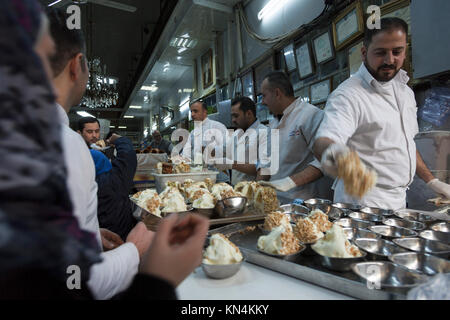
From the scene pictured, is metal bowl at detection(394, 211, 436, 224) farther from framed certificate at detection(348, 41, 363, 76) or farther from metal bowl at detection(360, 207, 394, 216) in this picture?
framed certificate at detection(348, 41, 363, 76)

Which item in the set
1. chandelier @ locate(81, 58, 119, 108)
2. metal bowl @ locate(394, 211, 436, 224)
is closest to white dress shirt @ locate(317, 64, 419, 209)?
metal bowl @ locate(394, 211, 436, 224)

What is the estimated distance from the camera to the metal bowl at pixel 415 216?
5.20ft

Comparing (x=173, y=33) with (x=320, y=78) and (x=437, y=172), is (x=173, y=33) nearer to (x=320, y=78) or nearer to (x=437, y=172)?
(x=320, y=78)

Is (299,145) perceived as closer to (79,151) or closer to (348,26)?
(348,26)

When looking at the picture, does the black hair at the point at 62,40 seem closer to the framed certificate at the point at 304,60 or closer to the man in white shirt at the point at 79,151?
the man in white shirt at the point at 79,151

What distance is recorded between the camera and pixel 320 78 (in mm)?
3480

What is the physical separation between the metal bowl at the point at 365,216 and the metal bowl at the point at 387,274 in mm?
708

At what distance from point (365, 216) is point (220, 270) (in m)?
1.15

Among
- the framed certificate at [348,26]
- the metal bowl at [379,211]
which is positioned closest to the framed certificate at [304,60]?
the framed certificate at [348,26]

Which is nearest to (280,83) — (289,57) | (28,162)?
(289,57)

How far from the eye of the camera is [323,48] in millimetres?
3318

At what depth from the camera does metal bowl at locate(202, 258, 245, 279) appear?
0.92 metres

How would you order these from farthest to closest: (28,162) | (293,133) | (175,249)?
(293,133), (175,249), (28,162)
